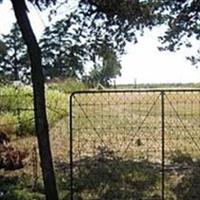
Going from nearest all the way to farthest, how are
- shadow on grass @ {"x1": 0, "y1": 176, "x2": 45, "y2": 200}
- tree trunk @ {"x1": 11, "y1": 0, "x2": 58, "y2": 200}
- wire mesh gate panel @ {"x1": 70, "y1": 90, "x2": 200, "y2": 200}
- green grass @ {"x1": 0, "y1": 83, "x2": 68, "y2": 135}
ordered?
tree trunk @ {"x1": 11, "y1": 0, "x2": 58, "y2": 200}
shadow on grass @ {"x1": 0, "y1": 176, "x2": 45, "y2": 200}
wire mesh gate panel @ {"x1": 70, "y1": 90, "x2": 200, "y2": 200}
green grass @ {"x1": 0, "y1": 83, "x2": 68, "y2": 135}

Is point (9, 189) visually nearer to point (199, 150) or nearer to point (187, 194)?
point (187, 194)

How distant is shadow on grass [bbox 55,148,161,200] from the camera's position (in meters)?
10.6

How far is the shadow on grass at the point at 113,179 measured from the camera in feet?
34.7

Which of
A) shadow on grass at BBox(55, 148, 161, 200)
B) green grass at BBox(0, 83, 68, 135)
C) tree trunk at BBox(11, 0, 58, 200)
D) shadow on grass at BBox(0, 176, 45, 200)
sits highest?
tree trunk at BBox(11, 0, 58, 200)

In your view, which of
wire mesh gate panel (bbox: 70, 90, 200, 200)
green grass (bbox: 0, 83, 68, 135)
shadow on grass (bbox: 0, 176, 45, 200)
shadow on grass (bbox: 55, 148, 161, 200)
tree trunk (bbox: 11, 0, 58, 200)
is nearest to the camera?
tree trunk (bbox: 11, 0, 58, 200)

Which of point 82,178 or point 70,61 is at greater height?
point 70,61

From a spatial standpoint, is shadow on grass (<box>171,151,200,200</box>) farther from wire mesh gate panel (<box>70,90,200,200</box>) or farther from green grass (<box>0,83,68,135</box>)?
green grass (<box>0,83,68,135</box>)

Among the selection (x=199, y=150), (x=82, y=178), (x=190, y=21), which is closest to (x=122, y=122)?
(x=199, y=150)

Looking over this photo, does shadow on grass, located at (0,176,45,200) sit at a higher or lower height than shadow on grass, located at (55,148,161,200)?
higher

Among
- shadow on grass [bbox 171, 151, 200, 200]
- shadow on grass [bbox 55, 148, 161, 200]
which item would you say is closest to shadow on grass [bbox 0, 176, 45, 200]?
shadow on grass [bbox 55, 148, 161, 200]

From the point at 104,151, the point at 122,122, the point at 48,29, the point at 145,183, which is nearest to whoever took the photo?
the point at 145,183

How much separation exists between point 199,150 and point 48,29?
550 cm

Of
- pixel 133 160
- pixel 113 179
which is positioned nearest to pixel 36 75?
pixel 113 179

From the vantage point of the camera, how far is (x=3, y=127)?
18.3m
